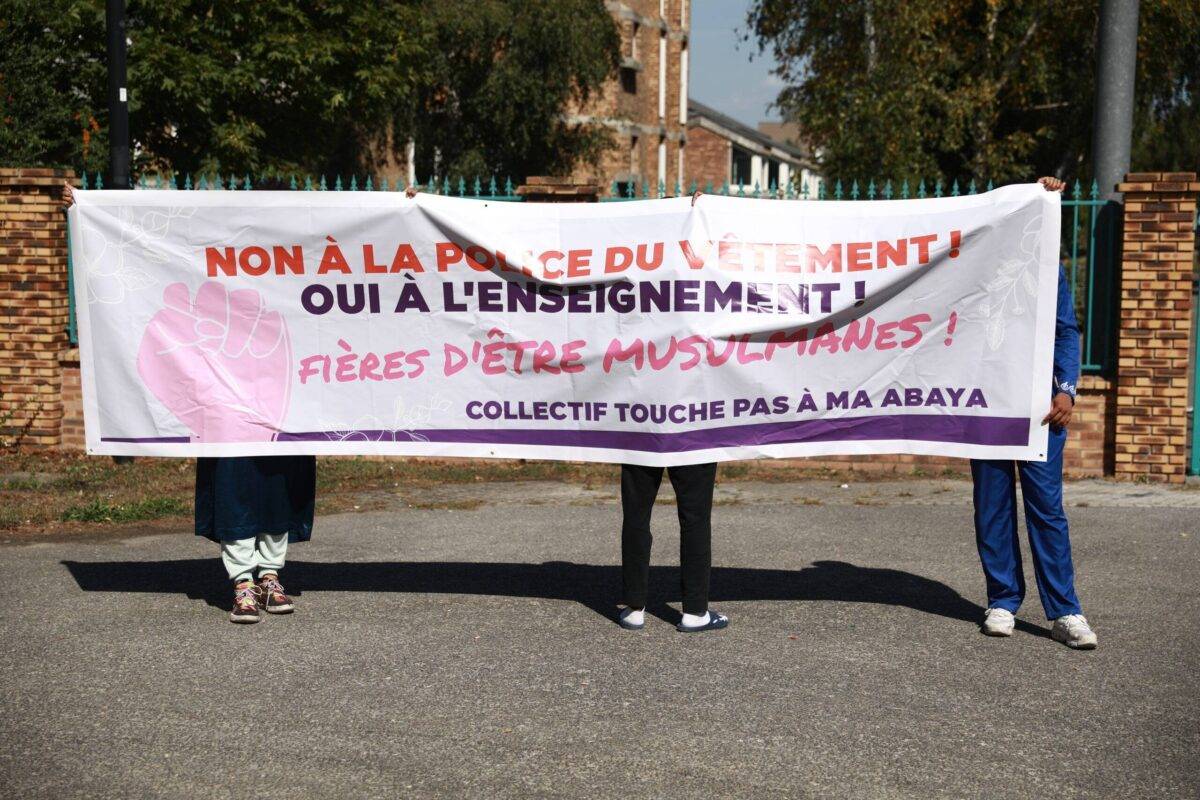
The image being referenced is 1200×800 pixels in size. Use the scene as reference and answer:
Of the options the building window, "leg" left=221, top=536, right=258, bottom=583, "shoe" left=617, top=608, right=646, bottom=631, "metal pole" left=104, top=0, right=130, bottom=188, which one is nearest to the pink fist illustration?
"leg" left=221, top=536, right=258, bottom=583

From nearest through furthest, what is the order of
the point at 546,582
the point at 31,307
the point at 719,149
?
the point at 546,582, the point at 31,307, the point at 719,149

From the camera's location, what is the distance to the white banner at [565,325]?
21.2ft

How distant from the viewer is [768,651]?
605cm

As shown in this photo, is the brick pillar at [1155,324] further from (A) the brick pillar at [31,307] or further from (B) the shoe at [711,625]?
(A) the brick pillar at [31,307]

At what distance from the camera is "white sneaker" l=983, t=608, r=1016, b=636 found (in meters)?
6.29

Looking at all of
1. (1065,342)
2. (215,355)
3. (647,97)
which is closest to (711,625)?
(1065,342)

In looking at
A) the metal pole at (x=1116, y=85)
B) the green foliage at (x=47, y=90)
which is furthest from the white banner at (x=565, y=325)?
the green foliage at (x=47, y=90)

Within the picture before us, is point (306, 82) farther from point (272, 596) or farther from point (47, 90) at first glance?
point (272, 596)

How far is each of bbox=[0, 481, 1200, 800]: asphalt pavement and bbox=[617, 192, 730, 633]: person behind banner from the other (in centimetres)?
12

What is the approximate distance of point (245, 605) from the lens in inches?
256

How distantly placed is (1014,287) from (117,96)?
8002mm

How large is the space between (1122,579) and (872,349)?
2215 mm

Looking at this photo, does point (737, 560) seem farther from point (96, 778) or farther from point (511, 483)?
point (96, 778)

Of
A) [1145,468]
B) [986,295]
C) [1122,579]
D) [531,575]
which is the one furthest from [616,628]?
[1145,468]
